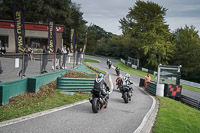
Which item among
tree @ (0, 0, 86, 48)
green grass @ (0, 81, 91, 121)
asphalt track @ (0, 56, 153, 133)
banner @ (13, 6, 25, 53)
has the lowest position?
asphalt track @ (0, 56, 153, 133)

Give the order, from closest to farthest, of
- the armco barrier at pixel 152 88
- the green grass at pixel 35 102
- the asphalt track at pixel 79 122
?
the asphalt track at pixel 79 122, the green grass at pixel 35 102, the armco barrier at pixel 152 88

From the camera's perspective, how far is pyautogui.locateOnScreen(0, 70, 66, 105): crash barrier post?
826 centimetres

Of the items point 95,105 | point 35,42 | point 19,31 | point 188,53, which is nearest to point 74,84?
point 95,105

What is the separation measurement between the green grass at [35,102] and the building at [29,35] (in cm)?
2418

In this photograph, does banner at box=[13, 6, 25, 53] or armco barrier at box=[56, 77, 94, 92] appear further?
banner at box=[13, 6, 25, 53]

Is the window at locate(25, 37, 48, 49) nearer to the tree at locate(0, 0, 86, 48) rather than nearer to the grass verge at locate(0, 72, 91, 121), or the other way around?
the tree at locate(0, 0, 86, 48)

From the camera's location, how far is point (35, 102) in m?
9.40

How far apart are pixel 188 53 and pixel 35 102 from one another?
53.9 m

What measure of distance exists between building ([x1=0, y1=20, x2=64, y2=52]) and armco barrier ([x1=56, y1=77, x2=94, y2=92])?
2265 cm

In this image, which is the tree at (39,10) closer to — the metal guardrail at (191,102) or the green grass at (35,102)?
the metal guardrail at (191,102)

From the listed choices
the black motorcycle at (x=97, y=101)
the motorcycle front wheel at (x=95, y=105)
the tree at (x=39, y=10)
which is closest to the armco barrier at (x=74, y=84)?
the black motorcycle at (x=97, y=101)

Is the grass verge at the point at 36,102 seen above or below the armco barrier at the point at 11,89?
below

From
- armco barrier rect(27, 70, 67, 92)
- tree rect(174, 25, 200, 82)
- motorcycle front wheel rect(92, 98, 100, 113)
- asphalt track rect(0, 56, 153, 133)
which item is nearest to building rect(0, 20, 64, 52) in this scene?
armco barrier rect(27, 70, 67, 92)

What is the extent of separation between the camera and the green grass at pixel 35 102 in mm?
7690
